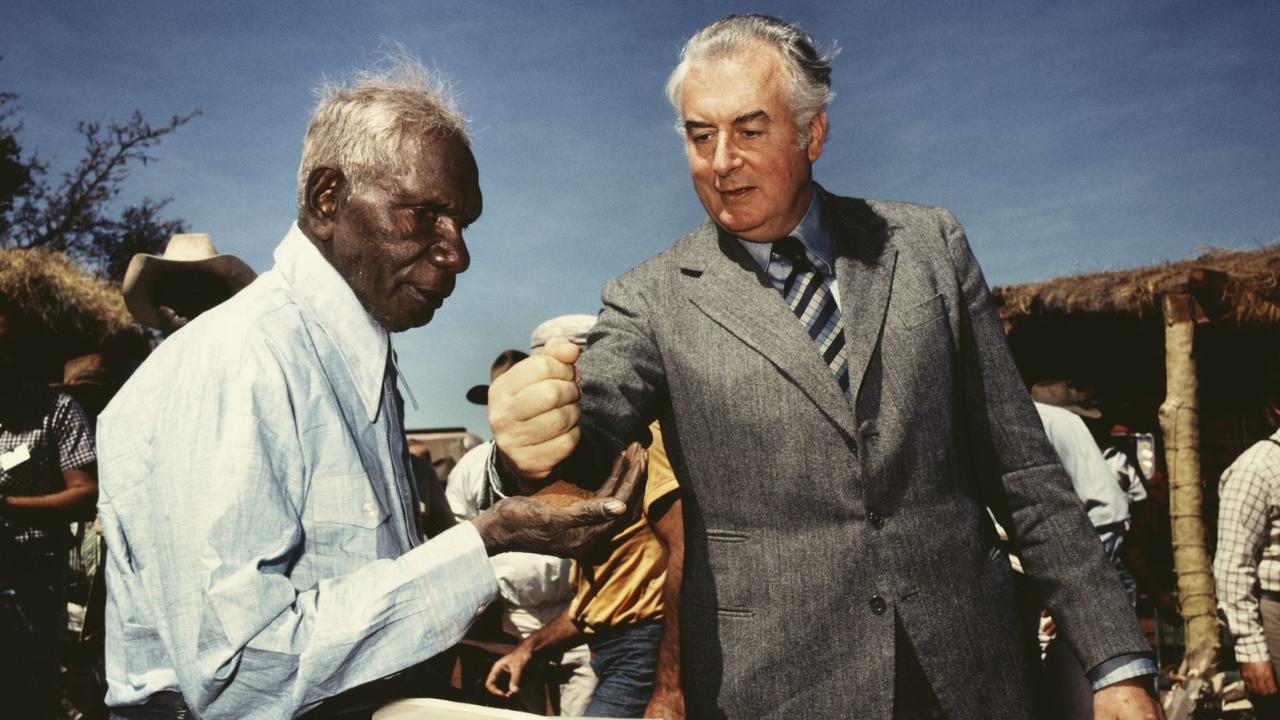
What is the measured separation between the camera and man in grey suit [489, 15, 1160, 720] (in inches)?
72.7

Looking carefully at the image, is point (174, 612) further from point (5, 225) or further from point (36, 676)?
point (5, 225)

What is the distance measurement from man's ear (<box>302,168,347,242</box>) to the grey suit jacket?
0.66 m

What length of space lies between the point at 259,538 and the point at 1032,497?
164 cm

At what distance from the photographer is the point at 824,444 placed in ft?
6.09

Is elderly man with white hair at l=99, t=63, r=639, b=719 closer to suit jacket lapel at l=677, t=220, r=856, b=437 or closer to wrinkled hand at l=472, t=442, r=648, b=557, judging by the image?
wrinkled hand at l=472, t=442, r=648, b=557

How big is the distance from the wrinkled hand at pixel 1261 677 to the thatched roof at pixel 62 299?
30.4 ft

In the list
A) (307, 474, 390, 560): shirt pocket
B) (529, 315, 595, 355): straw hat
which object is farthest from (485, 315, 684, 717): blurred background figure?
(307, 474, 390, 560): shirt pocket

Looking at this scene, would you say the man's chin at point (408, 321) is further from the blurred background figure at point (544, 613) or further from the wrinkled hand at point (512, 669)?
the wrinkled hand at point (512, 669)

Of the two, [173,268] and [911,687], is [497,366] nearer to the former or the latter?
[173,268]

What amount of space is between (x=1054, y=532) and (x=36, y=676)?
15.7 ft

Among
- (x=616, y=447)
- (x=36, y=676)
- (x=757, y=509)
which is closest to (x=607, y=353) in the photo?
(x=616, y=447)

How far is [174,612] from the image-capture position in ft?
4.64

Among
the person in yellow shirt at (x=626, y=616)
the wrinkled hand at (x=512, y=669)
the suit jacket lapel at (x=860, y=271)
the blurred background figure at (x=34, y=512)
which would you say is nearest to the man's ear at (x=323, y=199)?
the suit jacket lapel at (x=860, y=271)

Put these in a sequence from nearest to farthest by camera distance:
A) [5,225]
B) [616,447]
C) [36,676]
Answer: [616,447]
[36,676]
[5,225]
